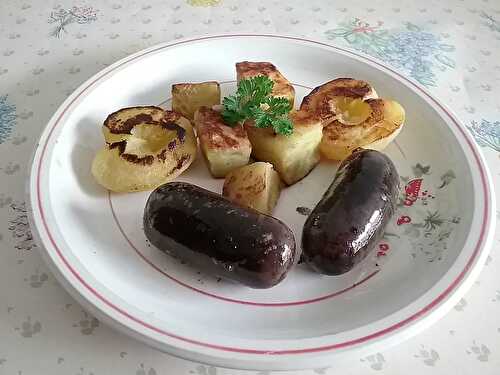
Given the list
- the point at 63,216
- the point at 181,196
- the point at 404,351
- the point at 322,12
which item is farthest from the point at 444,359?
the point at 322,12

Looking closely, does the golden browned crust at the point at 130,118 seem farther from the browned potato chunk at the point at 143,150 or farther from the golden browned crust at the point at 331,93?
the golden browned crust at the point at 331,93

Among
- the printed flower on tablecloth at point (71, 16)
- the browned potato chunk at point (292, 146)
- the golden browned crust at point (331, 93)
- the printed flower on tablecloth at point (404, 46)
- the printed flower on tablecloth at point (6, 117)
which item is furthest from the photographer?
the printed flower on tablecloth at point (71, 16)

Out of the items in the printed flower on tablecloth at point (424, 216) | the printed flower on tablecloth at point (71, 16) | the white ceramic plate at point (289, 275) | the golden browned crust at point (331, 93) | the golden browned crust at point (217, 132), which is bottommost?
the printed flower on tablecloth at point (424, 216)

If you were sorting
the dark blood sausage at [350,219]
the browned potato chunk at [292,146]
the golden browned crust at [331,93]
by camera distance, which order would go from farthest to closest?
the golden browned crust at [331,93], the browned potato chunk at [292,146], the dark blood sausage at [350,219]

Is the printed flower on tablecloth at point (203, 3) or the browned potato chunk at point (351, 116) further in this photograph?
the printed flower on tablecloth at point (203, 3)

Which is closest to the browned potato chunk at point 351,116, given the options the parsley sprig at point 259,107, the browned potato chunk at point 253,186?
the parsley sprig at point 259,107

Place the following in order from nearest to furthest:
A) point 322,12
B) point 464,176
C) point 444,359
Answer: point 444,359, point 464,176, point 322,12

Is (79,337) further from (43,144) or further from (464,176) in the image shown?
(464,176)
